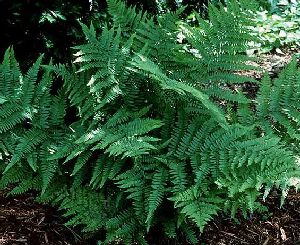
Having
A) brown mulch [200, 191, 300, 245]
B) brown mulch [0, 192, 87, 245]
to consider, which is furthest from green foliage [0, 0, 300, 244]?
brown mulch [200, 191, 300, 245]

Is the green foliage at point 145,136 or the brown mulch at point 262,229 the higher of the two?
the green foliage at point 145,136

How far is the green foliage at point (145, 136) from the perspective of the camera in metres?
2.72

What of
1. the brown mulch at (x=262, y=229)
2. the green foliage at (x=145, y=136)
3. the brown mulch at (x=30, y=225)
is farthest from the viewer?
the brown mulch at (x=262, y=229)

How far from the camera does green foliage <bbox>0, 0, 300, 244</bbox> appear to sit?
272 cm

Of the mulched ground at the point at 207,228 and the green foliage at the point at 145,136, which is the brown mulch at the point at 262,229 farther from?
the green foliage at the point at 145,136

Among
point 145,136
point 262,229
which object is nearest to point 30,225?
point 145,136

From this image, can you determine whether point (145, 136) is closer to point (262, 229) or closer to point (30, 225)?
point (30, 225)

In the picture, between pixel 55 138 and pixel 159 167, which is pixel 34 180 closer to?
pixel 55 138

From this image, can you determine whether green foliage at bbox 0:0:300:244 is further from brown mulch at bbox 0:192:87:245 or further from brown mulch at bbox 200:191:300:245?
brown mulch at bbox 200:191:300:245

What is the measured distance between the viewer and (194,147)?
2906 mm

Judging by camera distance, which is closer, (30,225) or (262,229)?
(30,225)

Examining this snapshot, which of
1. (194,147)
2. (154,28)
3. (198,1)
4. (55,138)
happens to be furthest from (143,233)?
(198,1)

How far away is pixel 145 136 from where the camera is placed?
280 centimetres

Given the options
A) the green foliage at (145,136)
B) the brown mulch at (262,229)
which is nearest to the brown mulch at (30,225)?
the green foliage at (145,136)
